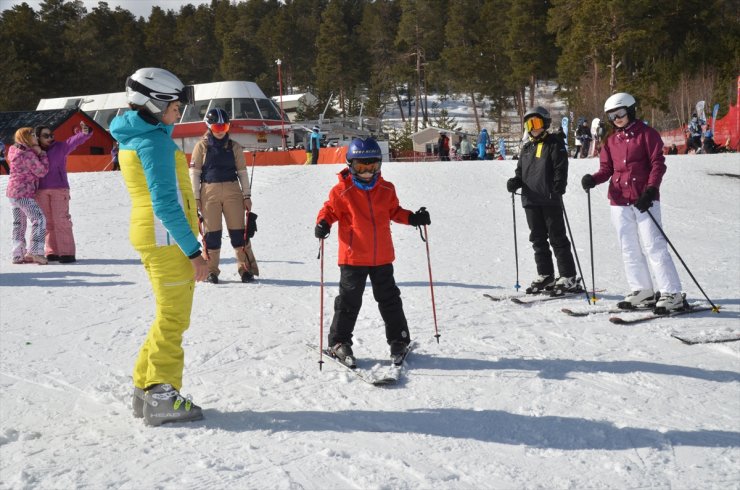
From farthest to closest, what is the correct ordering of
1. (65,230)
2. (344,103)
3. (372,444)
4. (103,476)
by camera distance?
(344,103), (65,230), (372,444), (103,476)

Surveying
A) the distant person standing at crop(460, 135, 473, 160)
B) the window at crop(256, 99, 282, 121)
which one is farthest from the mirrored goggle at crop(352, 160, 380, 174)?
the window at crop(256, 99, 282, 121)

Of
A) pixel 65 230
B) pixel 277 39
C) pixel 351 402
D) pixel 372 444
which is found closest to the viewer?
pixel 372 444

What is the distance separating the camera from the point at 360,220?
439 centimetres

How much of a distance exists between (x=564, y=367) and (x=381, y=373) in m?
1.25

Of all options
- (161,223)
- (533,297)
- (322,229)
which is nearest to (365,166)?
(322,229)

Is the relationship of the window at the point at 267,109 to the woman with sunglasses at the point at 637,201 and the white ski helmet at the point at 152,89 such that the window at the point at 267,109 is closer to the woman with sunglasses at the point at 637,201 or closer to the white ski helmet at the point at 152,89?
the woman with sunglasses at the point at 637,201

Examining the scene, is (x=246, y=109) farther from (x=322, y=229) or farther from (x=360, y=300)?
(x=322, y=229)

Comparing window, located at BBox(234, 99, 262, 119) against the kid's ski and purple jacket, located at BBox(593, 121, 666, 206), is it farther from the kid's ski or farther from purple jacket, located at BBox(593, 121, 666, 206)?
the kid's ski

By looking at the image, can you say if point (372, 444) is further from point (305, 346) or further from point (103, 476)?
point (305, 346)

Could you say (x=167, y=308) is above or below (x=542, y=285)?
above

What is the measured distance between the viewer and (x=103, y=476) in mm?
2979

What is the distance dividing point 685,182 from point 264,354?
14407 millimetres

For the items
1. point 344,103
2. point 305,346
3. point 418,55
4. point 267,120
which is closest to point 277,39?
point 344,103

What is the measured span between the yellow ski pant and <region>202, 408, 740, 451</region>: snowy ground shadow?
37cm
